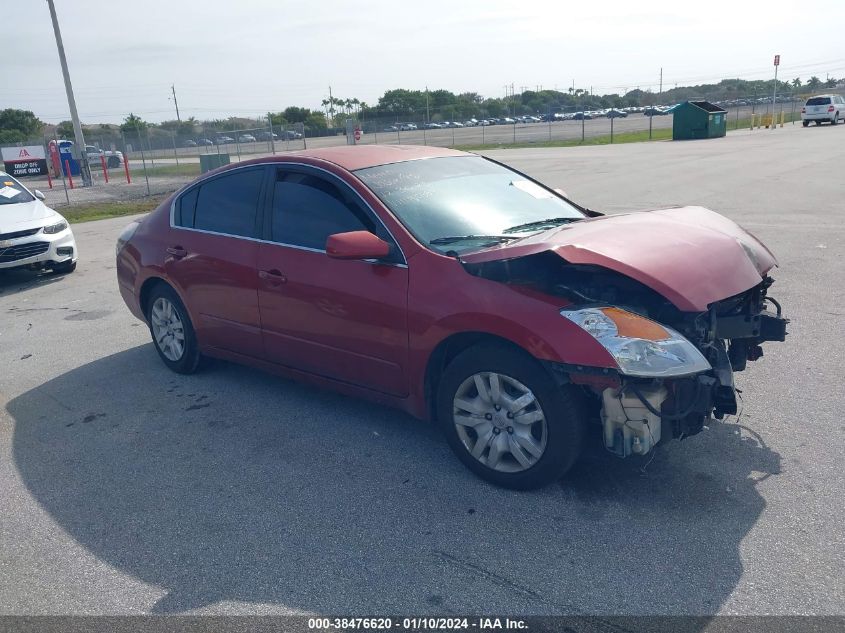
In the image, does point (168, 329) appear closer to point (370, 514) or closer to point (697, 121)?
point (370, 514)

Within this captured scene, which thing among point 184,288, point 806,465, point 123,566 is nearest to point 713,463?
point 806,465

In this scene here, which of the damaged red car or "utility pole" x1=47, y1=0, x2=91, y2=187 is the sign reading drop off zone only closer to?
"utility pole" x1=47, y1=0, x2=91, y2=187

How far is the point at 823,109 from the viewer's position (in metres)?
43.5

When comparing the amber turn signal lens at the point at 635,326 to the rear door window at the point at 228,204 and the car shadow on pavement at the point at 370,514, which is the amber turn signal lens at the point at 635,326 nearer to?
the car shadow on pavement at the point at 370,514

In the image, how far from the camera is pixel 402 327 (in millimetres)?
4238

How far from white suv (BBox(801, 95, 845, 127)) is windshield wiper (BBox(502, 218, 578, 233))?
45926 mm

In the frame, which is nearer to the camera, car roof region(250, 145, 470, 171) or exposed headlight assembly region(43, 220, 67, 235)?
car roof region(250, 145, 470, 171)

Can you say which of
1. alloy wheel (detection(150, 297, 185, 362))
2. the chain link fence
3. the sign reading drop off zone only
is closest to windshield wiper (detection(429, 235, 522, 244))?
alloy wheel (detection(150, 297, 185, 362))

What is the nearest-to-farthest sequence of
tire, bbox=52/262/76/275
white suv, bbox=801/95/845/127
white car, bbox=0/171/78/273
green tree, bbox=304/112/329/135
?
white car, bbox=0/171/78/273 < tire, bbox=52/262/76/275 < white suv, bbox=801/95/845/127 < green tree, bbox=304/112/329/135

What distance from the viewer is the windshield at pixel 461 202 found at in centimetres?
443

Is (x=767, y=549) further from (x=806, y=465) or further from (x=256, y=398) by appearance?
(x=256, y=398)

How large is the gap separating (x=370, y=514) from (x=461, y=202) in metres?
2.03

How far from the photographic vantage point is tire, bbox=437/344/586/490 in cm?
365

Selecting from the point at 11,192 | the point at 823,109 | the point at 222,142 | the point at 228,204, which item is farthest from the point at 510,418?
the point at 823,109
